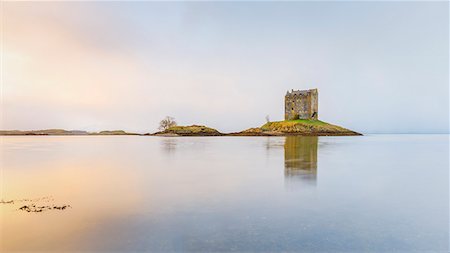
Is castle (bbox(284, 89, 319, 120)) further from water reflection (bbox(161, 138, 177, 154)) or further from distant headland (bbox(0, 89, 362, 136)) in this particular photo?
water reflection (bbox(161, 138, 177, 154))

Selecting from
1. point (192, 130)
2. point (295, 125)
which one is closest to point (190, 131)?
point (192, 130)

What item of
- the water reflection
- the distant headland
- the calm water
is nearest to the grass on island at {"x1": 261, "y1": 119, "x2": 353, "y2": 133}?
the distant headland

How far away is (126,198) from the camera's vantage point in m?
9.25

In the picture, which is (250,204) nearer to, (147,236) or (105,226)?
(147,236)

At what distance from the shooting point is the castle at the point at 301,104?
372ft

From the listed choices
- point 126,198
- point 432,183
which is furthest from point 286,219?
point 432,183

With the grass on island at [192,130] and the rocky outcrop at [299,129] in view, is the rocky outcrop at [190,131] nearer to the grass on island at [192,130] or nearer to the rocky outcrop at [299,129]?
the grass on island at [192,130]

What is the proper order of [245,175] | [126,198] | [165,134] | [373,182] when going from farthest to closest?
[165,134] < [245,175] < [373,182] < [126,198]

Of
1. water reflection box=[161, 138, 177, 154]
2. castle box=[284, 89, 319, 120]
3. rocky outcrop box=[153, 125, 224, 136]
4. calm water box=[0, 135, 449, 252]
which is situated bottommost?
calm water box=[0, 135, 449, 252]

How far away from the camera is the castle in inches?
4469

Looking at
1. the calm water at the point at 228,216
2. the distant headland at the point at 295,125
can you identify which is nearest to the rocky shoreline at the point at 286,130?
the distant headland at the point at 295,125

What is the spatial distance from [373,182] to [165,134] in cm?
10891

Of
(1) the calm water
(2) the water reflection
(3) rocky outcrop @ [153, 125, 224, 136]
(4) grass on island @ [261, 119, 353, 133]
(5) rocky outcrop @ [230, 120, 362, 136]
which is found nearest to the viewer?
(1) the calm water

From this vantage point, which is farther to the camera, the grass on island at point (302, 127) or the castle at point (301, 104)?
the castle at point (301, 104)
